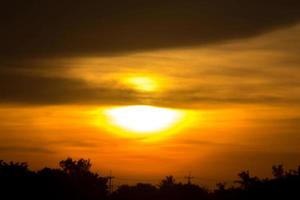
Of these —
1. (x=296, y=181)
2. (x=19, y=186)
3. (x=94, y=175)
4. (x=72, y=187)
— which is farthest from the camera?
(x=94, y=175)

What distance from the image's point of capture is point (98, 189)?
118062 millimetres

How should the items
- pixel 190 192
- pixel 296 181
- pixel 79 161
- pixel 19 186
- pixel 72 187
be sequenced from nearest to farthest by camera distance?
pixel 296 181 < pixel 19 186 < pixel 72 187 < pixel 190 192 < pixel 79 161

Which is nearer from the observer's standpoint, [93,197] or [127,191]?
[93,197]

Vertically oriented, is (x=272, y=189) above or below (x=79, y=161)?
below

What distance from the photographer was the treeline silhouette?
270ft

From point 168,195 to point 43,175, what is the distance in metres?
19.9

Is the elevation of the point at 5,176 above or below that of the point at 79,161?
below

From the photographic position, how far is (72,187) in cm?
10400

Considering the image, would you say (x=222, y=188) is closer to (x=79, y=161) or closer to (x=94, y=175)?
(x=94, y=175)

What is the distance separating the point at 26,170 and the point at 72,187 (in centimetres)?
670

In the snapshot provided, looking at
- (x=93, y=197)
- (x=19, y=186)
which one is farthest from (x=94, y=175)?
(x=19, y=186)

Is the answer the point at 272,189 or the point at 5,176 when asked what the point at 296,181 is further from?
the point at 5,176

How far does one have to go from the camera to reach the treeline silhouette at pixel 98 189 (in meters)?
82.4

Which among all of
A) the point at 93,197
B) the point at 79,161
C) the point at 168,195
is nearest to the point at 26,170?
the point at 93,197
